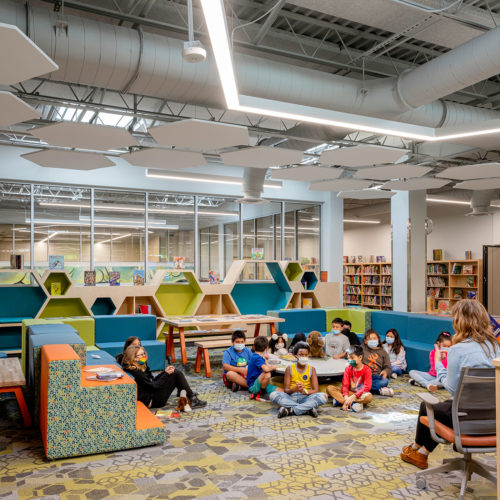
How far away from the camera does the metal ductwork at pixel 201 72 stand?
4.80m

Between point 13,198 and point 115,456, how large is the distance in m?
8.73

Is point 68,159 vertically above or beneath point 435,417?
above

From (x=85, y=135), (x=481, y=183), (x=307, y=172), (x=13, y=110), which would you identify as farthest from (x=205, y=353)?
(x=481, y=183)

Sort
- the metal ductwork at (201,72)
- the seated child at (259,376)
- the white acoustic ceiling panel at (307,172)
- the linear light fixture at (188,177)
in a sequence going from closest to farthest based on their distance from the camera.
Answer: the metal ductwork at (201,72)
the seated child at (259,376)
the white acoustic ceiling panel at (307,172)
the linear light fixture at (188,177)

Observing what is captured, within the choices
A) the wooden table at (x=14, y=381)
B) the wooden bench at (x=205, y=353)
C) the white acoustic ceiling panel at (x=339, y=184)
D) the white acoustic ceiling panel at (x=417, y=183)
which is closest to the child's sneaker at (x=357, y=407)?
the wooden bench at (x=205, y=353)

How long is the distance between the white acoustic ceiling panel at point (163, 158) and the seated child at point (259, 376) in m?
3.22

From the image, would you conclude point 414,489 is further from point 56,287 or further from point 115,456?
point 56,287

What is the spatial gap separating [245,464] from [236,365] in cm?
266

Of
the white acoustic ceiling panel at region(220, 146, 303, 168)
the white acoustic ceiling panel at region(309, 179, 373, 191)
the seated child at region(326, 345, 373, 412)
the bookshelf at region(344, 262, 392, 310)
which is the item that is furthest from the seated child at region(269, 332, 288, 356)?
the bookshelf at region(344, 262, 392, 310)

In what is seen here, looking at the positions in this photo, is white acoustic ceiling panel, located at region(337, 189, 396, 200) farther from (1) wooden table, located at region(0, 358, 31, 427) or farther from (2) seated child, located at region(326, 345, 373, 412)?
(1) wooden table, located at region(0, 358, 31, 427)

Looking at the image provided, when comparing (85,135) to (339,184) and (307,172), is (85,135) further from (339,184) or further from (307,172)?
(339,184)

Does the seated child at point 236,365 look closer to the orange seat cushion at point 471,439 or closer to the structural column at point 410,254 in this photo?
the orange seat cushion at point 471,439

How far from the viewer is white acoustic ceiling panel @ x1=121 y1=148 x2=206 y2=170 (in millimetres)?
7514

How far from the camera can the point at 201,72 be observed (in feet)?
18.4
